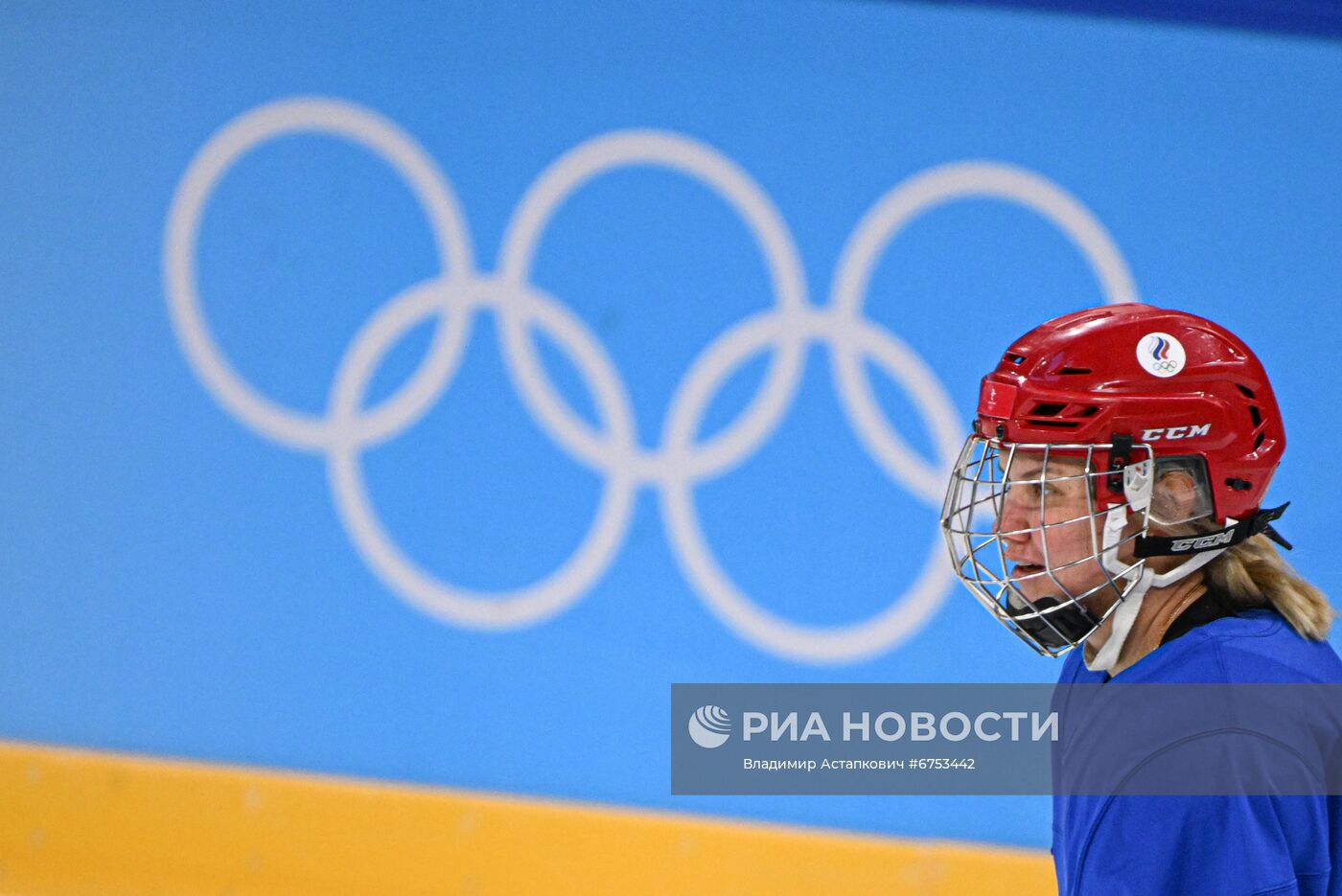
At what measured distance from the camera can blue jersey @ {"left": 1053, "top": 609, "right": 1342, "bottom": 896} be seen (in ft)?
3.95

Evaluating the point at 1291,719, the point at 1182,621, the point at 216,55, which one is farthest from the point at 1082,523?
the point at 216,55

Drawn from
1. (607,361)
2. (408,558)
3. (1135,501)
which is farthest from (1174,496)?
(408,558)

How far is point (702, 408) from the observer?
3.51 metres

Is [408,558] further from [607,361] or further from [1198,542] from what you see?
[1198,542]

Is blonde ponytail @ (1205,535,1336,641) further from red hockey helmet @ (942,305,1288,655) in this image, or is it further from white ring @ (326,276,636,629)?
white ring @ (326,276,636,629)

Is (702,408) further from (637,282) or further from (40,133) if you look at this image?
(40,133)

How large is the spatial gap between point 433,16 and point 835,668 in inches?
86.8

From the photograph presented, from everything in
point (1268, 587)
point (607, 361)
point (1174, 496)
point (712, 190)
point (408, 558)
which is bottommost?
point (1268, 587)

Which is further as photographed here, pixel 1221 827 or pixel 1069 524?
pixel 1069 524

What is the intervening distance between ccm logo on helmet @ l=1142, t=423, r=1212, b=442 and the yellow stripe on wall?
2.25m

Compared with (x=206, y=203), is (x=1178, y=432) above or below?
below

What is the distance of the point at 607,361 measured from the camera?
3.54 meters

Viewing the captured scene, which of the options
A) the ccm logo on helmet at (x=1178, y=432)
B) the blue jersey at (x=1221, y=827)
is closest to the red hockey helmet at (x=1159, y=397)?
the ccm logo on helmet at (x=1178, y=432)

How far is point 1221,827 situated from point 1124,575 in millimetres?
368
